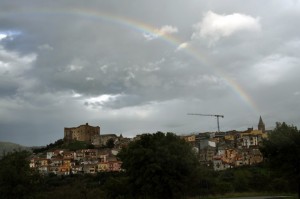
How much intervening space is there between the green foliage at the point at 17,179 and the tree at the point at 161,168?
8.14 meters

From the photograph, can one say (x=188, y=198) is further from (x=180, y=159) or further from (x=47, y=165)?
(x=47, y=165)

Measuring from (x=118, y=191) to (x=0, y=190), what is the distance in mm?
13577

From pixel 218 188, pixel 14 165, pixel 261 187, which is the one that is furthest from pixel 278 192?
pixel 14 165

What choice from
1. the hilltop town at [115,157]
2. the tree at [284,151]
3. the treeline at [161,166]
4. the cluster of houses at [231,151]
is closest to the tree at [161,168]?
the treeline at [161,166]

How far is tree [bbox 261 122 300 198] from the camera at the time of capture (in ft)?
108

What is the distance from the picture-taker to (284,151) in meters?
33.7

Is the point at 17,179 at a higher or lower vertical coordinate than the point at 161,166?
lower

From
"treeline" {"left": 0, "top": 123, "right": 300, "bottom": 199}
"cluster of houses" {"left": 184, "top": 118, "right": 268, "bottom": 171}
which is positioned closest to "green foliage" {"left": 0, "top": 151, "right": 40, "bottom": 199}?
"treeline" {"left": 0, "top": 123, "right": 300, "bottom": 199}

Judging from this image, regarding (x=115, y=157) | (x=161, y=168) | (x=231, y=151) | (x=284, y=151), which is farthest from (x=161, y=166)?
(x=231, y=151)

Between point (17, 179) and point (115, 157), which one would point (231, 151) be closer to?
point (115, 157)

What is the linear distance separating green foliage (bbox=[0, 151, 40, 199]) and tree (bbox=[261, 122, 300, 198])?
19.4m

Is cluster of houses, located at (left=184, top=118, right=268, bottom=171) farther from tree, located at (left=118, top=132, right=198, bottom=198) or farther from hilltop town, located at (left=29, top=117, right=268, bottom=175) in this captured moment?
tree, located at (left=118, top=132, right=198, bottom=198)

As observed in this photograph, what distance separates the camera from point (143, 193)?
33719 mm

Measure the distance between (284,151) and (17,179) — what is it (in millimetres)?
21488
